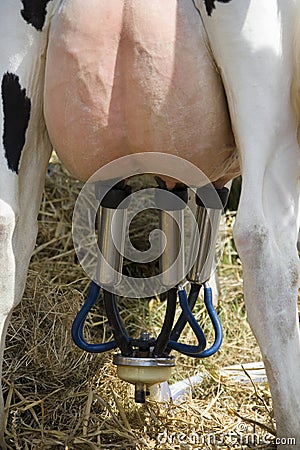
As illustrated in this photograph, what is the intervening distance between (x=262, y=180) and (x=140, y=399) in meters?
0.56

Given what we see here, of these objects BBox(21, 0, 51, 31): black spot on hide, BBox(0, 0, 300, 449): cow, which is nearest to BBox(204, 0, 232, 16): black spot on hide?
BBox(0, 0, 300, 449): cow

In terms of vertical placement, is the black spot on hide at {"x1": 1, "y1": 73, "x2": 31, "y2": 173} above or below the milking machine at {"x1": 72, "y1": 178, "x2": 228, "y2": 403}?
above

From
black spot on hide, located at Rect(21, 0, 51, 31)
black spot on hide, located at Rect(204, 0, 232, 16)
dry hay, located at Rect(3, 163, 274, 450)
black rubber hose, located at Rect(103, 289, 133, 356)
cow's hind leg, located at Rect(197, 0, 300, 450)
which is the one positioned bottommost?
dry hay, located at Rect(3, 163, 274, 450)

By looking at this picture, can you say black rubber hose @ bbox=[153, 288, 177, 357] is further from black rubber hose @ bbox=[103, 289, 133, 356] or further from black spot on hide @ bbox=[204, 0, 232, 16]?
black spot on hide @ bbox=[204, 0, 232, 16]

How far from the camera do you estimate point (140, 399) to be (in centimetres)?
169

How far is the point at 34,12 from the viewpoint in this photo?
153 centimetres

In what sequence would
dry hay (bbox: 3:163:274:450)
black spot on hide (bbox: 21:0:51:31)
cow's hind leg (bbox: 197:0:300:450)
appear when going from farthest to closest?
dry hay (bbox: 3:163:274:450) → black spot on hide (bbox: 21:0:51:31) → cow's hind leg (bbox: 197:0:300:450)

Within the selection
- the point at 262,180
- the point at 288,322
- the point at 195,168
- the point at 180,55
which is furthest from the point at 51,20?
the point at 288,322

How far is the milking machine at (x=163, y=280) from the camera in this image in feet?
5.50

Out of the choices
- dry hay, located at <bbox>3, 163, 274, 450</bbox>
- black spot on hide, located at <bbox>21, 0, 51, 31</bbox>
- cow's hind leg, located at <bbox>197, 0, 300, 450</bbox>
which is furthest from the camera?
dry hay, located at <bbox>3, 163, 274, 450</bbox>

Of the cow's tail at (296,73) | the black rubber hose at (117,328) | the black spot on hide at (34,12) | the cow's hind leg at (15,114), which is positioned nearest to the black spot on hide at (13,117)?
the cow's hind leg at (15,114)

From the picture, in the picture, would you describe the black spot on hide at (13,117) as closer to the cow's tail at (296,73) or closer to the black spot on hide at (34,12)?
the black spot on hide at (34,12)

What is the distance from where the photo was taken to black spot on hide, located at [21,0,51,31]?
5.01 ft

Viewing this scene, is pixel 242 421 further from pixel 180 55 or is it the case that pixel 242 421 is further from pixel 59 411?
pixel 180 55
